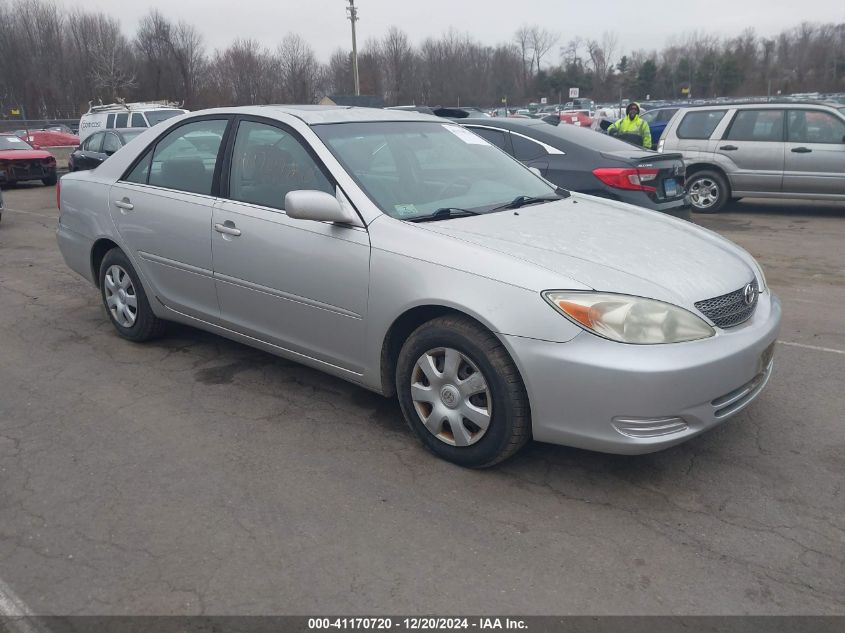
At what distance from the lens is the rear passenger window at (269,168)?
414cm

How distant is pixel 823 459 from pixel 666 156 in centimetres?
473

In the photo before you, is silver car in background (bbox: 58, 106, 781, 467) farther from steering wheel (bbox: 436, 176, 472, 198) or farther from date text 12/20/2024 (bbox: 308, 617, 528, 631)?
date text 12/20/2024 (bbox: 308, 617, 528, 631)

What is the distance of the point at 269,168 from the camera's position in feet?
14.3

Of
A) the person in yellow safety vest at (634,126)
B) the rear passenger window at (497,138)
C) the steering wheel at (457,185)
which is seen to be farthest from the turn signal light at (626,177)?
the person in yellow safety vest at (634,126)

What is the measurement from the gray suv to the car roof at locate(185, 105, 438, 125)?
27.1ft

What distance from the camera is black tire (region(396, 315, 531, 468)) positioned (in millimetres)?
3297

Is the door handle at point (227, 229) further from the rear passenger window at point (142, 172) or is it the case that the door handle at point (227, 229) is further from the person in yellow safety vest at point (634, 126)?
the person in yellow safety vest at point (634, 126)

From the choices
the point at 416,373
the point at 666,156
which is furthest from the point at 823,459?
the point at 666,156

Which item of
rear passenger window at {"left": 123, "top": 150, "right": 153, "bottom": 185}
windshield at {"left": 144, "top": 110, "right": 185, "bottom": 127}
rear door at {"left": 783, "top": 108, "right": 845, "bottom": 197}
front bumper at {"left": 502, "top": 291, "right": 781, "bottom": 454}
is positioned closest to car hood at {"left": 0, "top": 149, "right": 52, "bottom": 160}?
windshield at {"left": 144, "top": 110, "right": 185, "bottom": 127}

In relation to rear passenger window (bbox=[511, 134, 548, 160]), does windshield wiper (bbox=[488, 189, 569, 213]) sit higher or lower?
lower

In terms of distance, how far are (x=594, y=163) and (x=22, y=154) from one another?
15.0m

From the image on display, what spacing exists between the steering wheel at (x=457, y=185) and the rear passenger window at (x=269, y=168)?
2.02 feet

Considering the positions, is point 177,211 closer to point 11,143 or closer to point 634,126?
point 634,126

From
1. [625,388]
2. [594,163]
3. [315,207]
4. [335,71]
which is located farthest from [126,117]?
[335,71]
